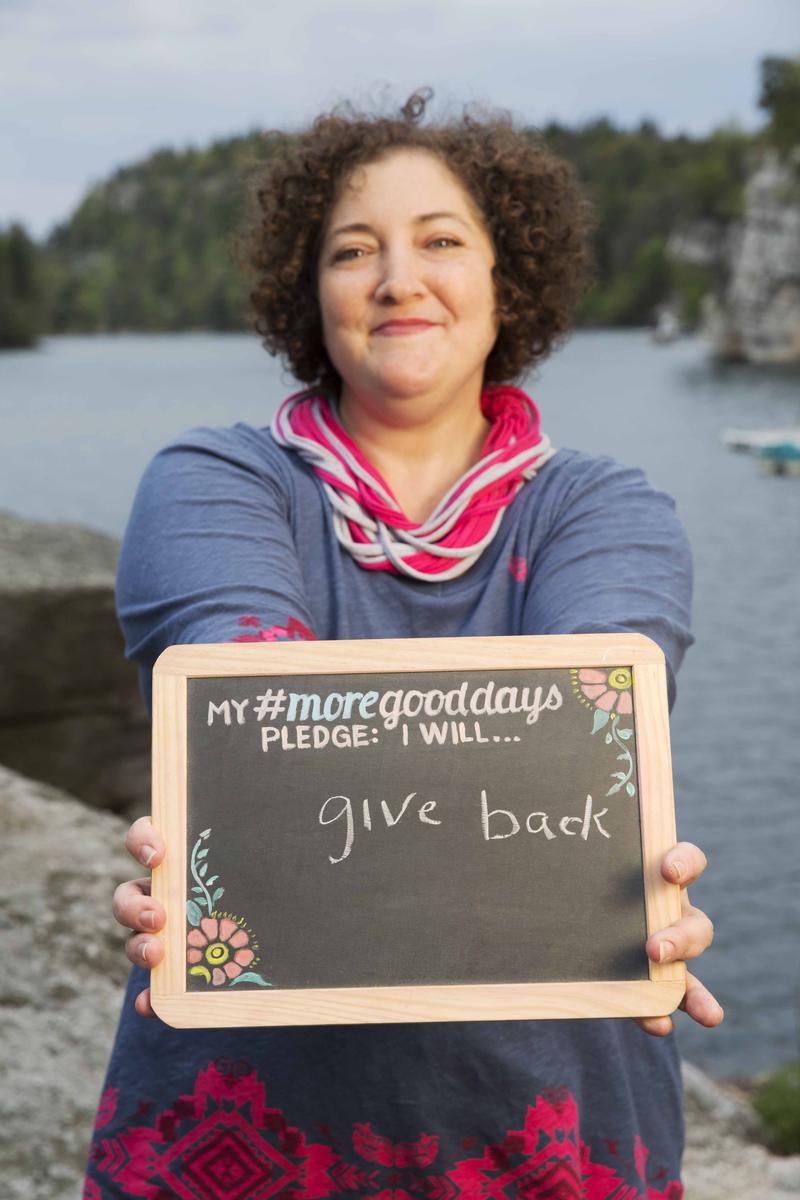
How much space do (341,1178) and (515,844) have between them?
68 centimetres

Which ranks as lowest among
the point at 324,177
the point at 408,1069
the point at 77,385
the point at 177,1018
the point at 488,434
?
the point at 77,385

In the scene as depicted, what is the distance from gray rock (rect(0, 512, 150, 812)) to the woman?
337 centimetres

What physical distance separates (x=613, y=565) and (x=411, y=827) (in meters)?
0.63

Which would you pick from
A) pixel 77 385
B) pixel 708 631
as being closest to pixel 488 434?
pixel 708 631

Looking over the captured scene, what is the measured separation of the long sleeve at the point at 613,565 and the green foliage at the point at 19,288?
310 ft

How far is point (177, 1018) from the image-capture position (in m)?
1.89

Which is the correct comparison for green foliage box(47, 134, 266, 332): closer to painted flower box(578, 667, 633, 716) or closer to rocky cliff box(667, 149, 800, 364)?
rocky cliff box(667, 149, 800, 364)

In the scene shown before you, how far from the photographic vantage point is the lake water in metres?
9.06

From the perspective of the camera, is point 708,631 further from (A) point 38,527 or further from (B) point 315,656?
(B) point 315,656

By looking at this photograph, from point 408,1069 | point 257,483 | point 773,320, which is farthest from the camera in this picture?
point 773,320

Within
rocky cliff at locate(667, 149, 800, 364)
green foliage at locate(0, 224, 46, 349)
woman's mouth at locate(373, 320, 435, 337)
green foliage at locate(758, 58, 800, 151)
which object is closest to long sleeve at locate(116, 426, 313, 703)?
woman's mouth at locate(373, 320, 435, 337)

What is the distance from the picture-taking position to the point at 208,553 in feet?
7.50

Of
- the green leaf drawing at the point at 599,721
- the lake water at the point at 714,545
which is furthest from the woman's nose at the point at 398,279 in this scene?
the green leaf drawing at the point at 599,721

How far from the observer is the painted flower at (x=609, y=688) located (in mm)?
1950
